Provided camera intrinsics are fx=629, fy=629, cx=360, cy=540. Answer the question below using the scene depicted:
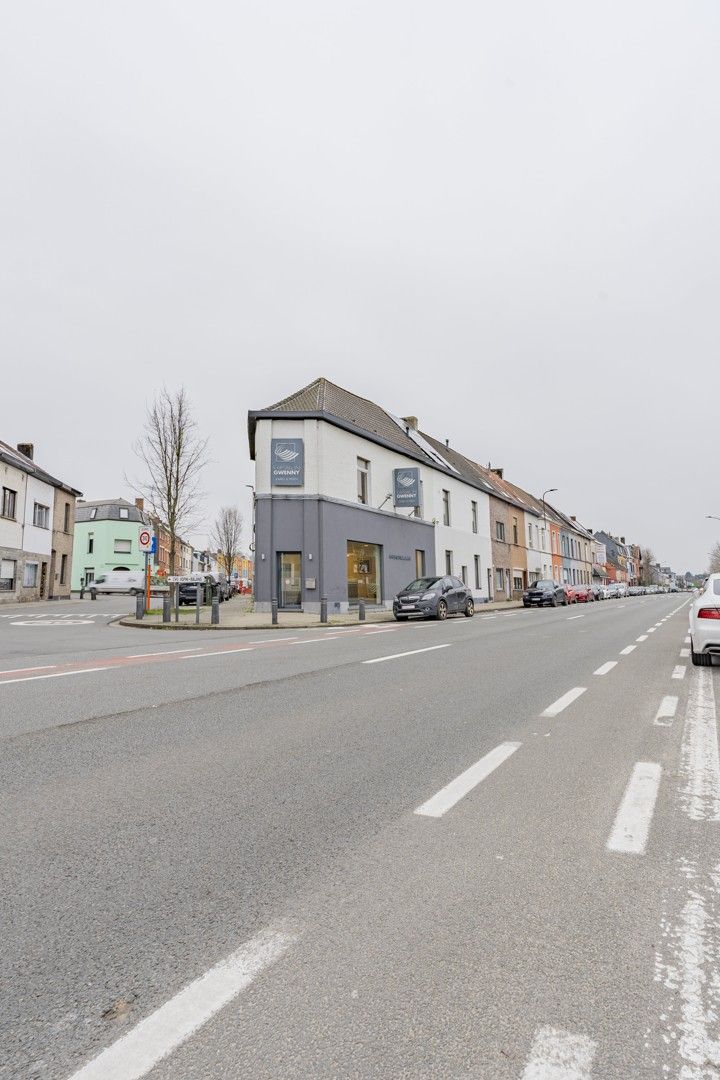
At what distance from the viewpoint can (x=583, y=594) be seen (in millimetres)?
49719

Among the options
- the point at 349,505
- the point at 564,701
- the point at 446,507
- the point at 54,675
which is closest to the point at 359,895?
the point at 564,701

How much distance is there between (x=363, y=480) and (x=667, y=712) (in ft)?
77.4

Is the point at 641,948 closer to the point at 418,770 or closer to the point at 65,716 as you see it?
the point at 418,770

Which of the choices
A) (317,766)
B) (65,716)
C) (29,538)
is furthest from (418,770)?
(29,538)

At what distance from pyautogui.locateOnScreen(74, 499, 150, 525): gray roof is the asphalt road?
63.1 m

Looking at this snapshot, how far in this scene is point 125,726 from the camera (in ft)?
17.1

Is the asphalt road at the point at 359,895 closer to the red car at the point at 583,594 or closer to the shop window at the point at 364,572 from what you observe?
the shop window at the point at 364,572

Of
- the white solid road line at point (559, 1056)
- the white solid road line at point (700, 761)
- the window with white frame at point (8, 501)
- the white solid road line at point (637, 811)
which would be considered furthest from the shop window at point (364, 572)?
the white solid road line at point (559, 1056)

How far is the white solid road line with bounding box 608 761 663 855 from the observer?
2945 mm

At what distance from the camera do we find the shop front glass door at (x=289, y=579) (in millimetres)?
25109

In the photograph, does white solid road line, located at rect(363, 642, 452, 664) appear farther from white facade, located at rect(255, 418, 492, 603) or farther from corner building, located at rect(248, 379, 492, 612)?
white facade, located at rect(255, 418, 492, 603)

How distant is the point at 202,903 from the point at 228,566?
63.5 meters

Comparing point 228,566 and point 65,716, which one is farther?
point 228,566

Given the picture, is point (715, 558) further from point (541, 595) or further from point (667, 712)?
point (667, 712)
